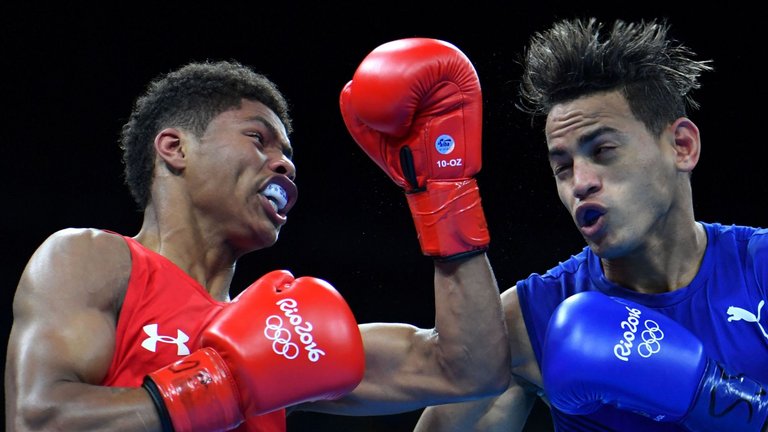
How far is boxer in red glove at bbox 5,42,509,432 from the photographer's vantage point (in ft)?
6.97

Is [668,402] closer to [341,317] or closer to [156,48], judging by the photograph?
[341,317]

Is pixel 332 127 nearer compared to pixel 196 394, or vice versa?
pixel 196 394

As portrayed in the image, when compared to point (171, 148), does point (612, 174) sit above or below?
below

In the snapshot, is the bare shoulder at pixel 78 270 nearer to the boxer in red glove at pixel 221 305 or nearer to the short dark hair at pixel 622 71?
the boxer in red glove at pixel 221 305

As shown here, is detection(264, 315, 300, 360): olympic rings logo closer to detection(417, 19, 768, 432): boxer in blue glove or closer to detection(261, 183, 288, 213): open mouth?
detection(261, 183, 288, 213): open mouth

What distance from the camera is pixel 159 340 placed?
2.32 metres

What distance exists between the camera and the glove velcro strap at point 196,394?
6.84ft

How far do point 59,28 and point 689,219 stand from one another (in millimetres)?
4451

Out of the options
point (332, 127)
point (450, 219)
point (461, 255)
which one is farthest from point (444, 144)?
point (332, 127)

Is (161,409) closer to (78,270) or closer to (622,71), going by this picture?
(78,270)

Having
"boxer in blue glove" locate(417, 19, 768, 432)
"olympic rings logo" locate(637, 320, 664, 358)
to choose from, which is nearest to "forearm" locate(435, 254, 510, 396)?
"boxer in blue glove" locate(417, 19, 768, 432)

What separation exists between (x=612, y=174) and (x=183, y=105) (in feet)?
4.35

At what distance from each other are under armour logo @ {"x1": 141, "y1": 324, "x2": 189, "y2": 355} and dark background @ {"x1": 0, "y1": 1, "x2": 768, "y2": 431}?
3.70 metres

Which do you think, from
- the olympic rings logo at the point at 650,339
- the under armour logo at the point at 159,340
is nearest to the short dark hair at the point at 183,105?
the under armour logo at the point at 159,340
